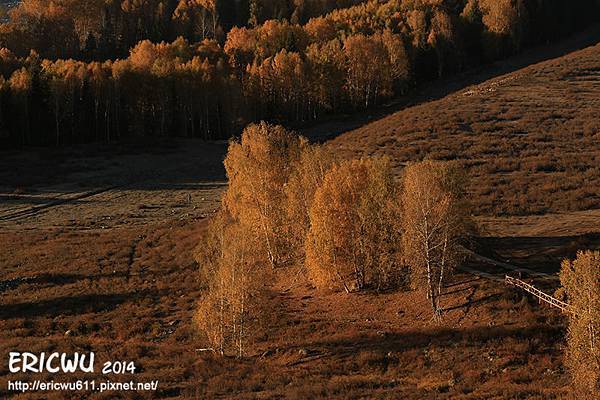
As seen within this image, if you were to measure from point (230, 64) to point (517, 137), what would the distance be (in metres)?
71.4

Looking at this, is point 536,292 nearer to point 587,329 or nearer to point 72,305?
point 587,329

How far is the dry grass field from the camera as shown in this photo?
98.1ft

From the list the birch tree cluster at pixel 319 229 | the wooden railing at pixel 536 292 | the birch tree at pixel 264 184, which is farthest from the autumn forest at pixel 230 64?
the wooden railing at pixel 536 292

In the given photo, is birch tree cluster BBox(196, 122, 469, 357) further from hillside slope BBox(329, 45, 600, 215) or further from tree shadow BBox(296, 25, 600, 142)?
tree shadow BBox(296, 25, 600, 142)

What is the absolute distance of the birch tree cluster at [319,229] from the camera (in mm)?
34188

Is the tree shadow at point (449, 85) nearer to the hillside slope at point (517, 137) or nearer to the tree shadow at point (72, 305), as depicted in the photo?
the hillside slope at point (517, 137)

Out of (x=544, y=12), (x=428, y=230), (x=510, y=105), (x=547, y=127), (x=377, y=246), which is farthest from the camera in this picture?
(x=544, y=12)

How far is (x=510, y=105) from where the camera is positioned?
316 feet

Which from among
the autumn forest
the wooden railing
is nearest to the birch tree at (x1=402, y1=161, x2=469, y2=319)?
the wooden railing

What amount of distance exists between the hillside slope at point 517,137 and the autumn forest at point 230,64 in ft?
67.6

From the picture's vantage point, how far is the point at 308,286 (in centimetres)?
4472

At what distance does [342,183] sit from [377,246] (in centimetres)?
492

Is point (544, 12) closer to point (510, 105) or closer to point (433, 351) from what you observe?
Result: point (510, 105)

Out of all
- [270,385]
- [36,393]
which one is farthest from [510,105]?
[36,393]
